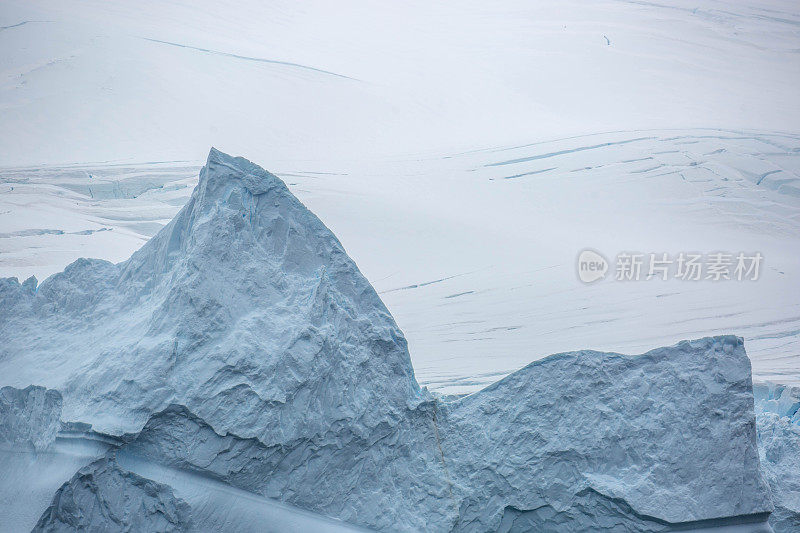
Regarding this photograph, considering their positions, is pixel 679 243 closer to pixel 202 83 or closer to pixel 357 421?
pixel 357 421

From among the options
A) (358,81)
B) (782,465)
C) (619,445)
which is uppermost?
(358,81)

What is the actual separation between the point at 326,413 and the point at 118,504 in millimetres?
412

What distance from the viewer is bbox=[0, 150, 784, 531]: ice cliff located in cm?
135

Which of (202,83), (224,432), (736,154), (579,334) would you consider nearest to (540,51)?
(736,154)

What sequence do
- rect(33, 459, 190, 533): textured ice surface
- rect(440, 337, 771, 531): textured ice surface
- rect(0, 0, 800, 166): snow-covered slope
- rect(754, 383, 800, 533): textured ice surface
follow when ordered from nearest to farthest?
rect(33, 459, 190, 533): textured ice surface, rect(440, 337, 771, 531): textured ice surface, rect(754, 383, 800, 533): textured ice surface, rect(0, 0, 800, 166): snow-covered slope

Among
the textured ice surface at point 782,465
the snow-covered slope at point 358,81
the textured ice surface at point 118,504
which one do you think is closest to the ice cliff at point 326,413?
the textured ice surface at point 118,504

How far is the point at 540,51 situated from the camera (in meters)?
5.78

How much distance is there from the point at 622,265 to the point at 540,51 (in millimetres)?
3128

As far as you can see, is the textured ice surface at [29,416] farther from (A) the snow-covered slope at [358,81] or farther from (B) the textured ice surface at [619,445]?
(A) the snow-covered slope at [358,81]

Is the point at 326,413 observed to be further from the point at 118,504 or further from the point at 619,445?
the point at 619,445

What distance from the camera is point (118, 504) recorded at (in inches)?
52.4

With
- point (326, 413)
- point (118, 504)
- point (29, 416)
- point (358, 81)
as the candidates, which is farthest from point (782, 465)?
point (358, 81)

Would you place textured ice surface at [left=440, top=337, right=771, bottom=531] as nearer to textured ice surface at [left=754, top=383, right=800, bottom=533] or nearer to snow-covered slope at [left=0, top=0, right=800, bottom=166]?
textured ice surface at [left=754, top=383, right=800, bottom=533]

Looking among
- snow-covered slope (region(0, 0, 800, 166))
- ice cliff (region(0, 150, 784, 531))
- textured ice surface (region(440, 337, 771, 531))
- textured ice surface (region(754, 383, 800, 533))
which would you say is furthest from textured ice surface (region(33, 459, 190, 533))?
snow-covered slope (region(0, 0, 800, 166))
